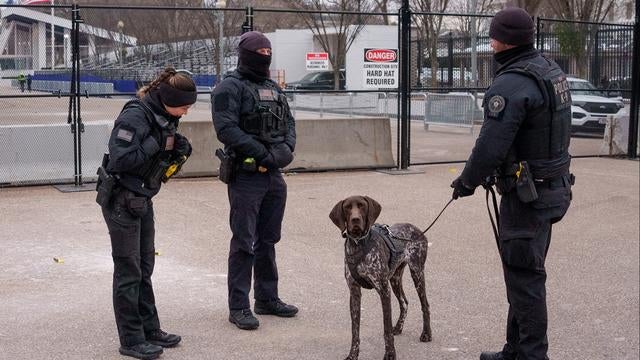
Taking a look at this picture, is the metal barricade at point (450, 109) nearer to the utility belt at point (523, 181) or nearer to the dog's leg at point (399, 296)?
the dog's leg at point (399, 296)

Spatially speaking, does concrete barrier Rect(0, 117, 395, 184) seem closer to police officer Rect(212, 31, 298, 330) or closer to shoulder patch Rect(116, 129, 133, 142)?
police officer Rect(212, 31, 298, 330)

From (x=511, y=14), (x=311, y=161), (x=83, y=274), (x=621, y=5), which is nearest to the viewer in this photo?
(x=511, y=14)

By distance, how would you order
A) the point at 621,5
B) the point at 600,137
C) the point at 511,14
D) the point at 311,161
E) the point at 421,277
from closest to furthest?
the point at 511,14
the point at 421,277
the point at 311,161
the point at 600,137
the point at 621,5

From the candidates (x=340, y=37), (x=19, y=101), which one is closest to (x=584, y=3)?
(x=340, y=37)

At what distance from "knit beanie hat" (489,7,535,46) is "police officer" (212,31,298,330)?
6.02ft

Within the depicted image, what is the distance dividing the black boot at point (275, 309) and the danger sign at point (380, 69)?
8797mm

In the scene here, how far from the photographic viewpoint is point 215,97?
6.16 m

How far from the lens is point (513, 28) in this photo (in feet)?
16.6

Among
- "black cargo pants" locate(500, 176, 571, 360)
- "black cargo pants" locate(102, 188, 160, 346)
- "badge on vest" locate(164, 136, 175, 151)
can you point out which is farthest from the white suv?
"black cargo pants" locate(102, 188, 160, 346)

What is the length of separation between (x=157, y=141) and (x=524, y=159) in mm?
2256

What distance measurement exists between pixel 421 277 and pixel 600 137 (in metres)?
17.2

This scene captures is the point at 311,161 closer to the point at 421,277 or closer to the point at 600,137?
the point at 421,277

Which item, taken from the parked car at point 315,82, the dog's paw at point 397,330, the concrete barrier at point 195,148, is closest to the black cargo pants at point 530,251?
the dog's paw at point 397,330

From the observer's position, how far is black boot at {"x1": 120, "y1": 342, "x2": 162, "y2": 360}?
18.0 feet
